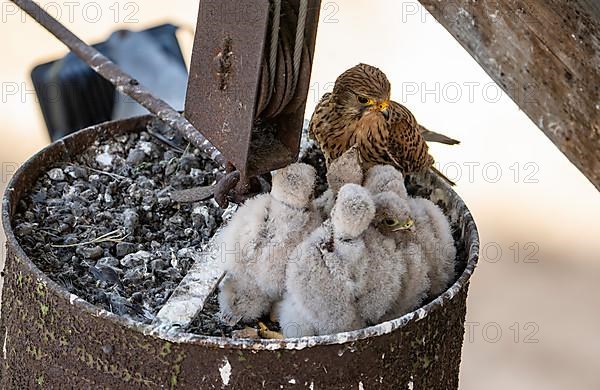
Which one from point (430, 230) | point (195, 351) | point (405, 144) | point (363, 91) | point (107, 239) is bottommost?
point (195, 351)

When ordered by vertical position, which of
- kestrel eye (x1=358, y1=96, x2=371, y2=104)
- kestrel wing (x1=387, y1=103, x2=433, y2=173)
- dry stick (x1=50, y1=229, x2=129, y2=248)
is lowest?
dry stick (x1=50, y1=229, x2=129, y2=248)

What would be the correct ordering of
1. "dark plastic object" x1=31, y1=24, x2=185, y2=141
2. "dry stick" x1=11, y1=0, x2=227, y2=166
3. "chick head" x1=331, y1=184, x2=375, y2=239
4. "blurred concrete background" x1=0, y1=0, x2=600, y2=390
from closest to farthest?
1. "chick head" x1=331, y1=184, x2=375, y2=239
2. "dry stick" x1=11, y1=0, x2=227, y2=166
3. "dark plastic object" x1=31, y1=24, x2=185, y2=141
4. "blurred concrete background" x1=0, y1=0, x2=600, y2=390

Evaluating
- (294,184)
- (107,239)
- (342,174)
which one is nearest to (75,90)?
(107,239)

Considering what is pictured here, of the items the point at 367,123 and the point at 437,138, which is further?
the point at 437,138

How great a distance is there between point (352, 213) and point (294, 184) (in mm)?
130

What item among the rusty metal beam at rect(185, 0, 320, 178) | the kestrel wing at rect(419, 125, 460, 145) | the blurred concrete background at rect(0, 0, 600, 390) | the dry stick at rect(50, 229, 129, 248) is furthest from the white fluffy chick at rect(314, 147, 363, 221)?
the blurred concrete background at rect(0, 0, 600, 390)

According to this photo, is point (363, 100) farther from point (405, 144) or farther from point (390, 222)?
point (390, 222)

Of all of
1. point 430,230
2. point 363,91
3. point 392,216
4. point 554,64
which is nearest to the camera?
point 554,64

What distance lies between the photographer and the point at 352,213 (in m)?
1.84

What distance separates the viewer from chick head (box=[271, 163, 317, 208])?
6.25 feet

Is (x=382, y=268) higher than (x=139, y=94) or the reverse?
the reverse

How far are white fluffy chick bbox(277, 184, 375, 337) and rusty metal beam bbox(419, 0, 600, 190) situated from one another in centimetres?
52

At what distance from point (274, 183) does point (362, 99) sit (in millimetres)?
807

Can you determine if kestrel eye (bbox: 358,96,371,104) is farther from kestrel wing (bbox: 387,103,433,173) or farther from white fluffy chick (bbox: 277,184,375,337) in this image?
white fluffy chick (bbox: 277,184,375,337)
